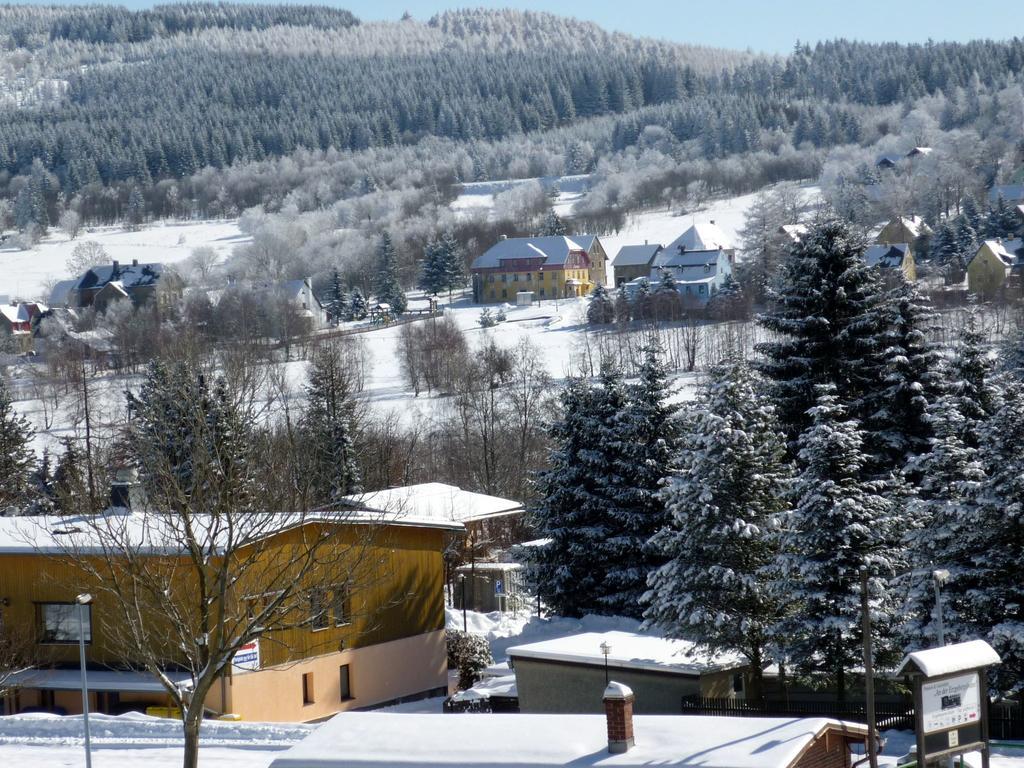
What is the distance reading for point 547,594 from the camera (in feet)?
106

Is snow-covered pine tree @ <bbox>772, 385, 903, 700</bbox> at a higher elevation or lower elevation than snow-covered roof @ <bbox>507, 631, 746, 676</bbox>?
higher

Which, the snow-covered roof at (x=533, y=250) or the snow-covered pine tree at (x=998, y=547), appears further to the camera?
the snow-covered roof at (x=533, y=250)

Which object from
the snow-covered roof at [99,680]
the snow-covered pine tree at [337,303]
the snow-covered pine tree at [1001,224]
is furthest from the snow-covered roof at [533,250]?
the snow-covered roof at [99,680]

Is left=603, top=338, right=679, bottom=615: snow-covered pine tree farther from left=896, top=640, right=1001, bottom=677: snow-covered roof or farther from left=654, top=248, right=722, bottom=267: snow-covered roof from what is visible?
left=654, top=248, right=722, bottom=267: snow-covered roof

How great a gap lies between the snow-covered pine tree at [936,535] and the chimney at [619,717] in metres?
9.15

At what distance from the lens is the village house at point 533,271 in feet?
397

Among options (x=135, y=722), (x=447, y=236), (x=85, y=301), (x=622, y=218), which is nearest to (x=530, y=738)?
(x=135, y=722)

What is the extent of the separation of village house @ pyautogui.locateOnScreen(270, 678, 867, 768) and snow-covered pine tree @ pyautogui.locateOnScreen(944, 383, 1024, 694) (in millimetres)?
6322

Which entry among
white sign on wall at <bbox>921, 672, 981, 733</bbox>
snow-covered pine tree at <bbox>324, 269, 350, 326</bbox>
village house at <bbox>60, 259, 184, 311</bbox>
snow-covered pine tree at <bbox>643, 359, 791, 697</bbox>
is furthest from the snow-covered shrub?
village house at <bbox>60, 259, 184, 311</bbox>

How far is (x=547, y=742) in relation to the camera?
14836 millimetres

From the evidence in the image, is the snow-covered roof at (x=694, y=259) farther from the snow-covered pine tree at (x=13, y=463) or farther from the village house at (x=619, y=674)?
the village house at (x=619, y=674)

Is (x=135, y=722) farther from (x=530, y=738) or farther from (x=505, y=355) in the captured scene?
(x=505, y=355)

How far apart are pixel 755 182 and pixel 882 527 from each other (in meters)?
167

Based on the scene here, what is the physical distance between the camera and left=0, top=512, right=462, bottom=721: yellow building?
25.1 metres
